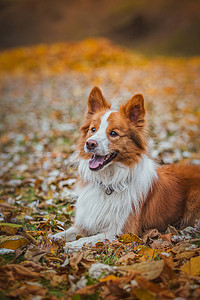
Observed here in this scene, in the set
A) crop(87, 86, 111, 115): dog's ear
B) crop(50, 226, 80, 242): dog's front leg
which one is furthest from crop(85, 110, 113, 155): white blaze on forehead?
crop(50, 226, 80, 242): dog's front leg

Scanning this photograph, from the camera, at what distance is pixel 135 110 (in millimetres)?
3395

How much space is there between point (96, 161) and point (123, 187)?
0.47 m

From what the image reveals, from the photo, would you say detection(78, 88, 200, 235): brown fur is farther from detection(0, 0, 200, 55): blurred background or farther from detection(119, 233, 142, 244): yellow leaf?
detection(0, 0, 200, 55): blurred background

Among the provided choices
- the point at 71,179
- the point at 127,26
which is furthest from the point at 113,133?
the point at 127,26

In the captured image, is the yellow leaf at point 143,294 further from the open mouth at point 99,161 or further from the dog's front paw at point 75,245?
the open mouth at point 99,161

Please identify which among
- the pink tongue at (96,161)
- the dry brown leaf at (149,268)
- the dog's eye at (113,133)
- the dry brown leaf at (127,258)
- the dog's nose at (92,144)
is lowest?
the dry brown leaf at (127,258)

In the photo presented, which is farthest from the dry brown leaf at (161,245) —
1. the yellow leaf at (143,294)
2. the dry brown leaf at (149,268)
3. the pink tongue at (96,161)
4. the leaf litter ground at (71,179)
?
the pink tongue at (96,161)

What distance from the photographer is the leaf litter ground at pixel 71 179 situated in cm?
208

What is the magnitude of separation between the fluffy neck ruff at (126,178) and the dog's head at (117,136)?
91mm

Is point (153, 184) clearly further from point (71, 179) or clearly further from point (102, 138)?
point (71, 179)

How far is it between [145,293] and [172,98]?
1106 centimetres

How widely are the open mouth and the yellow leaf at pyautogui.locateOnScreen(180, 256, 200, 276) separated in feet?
4.51

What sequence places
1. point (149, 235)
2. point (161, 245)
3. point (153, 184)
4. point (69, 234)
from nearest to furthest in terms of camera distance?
1. point (161, 245)
2. point (149, 235)
3. point (69, 234)
4. point (153, 184)

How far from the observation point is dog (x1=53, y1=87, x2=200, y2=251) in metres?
3.21
